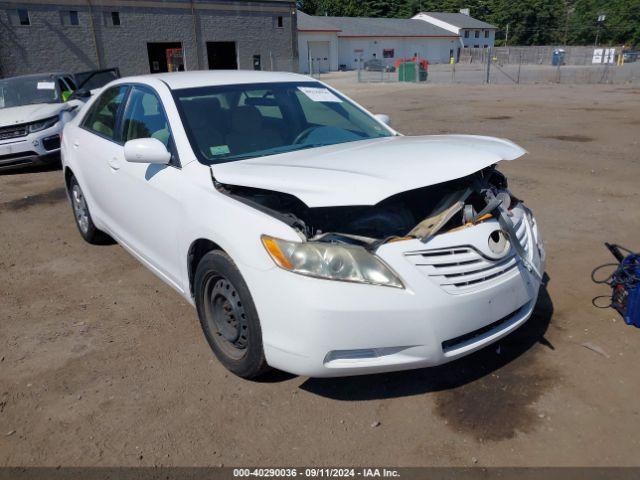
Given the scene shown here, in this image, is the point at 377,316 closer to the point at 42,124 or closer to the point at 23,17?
the point at 42,124

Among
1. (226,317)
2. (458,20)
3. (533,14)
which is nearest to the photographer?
(226,317)

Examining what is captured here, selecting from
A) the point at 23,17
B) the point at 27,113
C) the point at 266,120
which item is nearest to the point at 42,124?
the point at 27,113

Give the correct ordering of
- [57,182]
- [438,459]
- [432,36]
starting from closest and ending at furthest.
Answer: [438,459] < [57,182] < [432,36]

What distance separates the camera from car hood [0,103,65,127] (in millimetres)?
8844

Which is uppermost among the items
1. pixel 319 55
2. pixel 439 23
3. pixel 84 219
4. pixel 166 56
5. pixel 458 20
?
pixel 458 20

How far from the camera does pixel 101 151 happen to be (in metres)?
4.36

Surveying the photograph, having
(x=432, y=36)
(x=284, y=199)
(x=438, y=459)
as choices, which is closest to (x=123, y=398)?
(x=284, y=199)

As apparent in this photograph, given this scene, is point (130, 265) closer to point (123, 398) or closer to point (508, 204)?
point (123, 398)

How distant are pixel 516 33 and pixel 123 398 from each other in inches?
3774

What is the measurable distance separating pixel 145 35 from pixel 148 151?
3447 centimetres

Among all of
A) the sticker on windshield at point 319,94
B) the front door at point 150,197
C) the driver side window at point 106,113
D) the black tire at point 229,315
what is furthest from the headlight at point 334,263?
the driver side window at point 106,113

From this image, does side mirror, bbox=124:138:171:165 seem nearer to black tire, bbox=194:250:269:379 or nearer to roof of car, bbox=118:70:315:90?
roof of car, bbox=118:70:315:90

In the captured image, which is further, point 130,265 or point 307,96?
point 130,265

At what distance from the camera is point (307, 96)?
4168 mm
